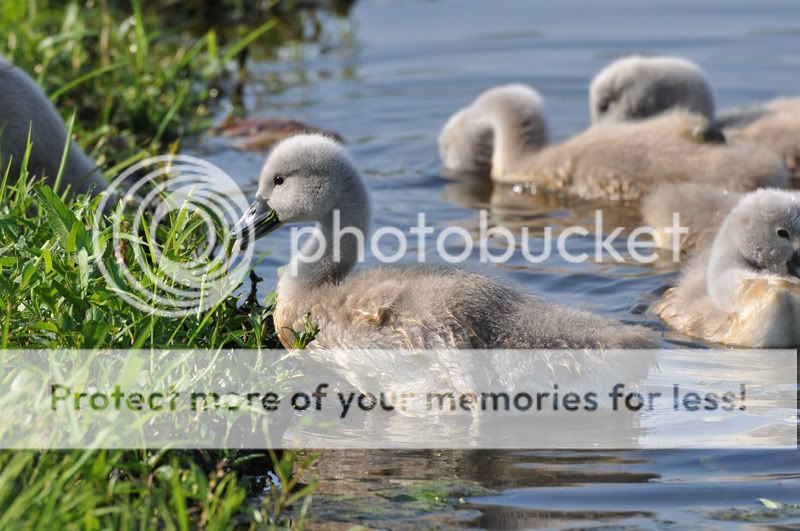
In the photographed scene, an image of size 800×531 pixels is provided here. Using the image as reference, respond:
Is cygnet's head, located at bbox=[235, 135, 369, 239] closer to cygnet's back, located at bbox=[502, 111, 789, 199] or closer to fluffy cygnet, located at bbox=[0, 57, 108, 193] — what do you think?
fluffy cygnet, located at bbox=[0, 57, 108, 193]

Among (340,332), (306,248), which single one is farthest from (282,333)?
(306,248)

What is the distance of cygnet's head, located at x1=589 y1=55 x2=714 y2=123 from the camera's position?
25.9 feet

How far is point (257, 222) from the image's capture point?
17.0 ft

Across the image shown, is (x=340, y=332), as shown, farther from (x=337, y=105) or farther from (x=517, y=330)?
(x=337, y=105)

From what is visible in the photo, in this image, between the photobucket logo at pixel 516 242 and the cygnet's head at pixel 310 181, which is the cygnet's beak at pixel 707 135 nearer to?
the photobucket logo at pixel 516 242

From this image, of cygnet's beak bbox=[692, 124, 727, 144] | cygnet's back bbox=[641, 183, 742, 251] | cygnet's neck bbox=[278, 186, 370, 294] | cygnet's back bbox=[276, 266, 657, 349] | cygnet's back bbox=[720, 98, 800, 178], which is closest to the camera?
cygnet's back bbox=[276, 266, 657, 349]

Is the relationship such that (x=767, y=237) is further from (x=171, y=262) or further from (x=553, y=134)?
(x=553, y=134)

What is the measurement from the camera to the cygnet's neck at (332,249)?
4957mm

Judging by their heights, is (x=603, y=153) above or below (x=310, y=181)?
below

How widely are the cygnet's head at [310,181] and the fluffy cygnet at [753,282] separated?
1479 mm

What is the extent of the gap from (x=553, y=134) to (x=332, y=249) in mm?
3870

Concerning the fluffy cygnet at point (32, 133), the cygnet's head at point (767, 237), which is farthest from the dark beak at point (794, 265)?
the fluffy cygnet at point (32, 133)

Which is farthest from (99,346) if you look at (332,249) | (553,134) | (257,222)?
(553,134)

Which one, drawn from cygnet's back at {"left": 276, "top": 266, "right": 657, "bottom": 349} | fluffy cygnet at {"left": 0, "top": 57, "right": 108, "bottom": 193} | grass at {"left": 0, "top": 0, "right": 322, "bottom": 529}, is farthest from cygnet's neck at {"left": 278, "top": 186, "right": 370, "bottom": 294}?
fluffy cygnet at {"left": 0, "top": 57, "right": 108, "bottom": 193}
